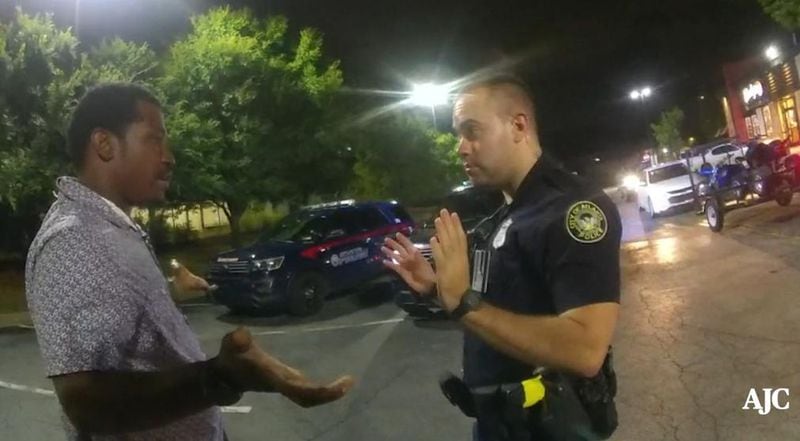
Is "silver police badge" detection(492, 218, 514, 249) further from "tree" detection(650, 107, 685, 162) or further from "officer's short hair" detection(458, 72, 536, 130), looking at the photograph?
"tree" detection(650, 107, 685, 162)

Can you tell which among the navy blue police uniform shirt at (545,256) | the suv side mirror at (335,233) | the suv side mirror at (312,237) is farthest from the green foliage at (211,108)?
the navy blue police uniform shirt at (545,256)

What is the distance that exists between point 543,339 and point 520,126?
765 mm

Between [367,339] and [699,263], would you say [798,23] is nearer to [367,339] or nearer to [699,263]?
[699,263]

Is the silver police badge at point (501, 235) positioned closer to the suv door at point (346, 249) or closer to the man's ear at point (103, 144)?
the man's ear at point (103, 144)

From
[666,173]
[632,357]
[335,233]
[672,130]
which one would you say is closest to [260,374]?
[632,357]

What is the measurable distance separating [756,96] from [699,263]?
24936mm

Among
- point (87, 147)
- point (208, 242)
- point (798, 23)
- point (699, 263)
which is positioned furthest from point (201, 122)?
point (87, 147)

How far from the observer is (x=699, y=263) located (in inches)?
460

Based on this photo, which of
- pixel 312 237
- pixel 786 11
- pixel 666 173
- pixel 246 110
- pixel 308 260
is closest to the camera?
pixel 308 260

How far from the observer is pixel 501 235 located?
2277mm

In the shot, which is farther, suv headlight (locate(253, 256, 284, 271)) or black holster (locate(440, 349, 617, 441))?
suv headlight (locate(253, 256, 284, 271))

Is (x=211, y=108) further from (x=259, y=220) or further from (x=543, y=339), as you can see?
(x=543, y=339)

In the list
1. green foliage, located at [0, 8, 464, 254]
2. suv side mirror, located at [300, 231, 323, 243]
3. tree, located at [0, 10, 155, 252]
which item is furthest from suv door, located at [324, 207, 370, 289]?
tree, located at [0, 10, 155, 252]

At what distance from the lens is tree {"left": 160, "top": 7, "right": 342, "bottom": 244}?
722 inches
